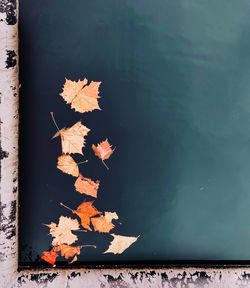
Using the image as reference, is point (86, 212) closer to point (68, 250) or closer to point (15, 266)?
point (68, 250)

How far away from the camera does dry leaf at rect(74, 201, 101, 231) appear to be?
137 cm

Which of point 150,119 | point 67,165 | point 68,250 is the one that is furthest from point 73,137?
point 68,250

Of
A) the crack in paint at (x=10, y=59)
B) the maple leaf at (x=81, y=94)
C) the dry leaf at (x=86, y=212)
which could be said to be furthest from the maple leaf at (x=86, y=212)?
the crack in paint at (x=10, y=59)

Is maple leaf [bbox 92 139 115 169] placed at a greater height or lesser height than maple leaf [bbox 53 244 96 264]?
greater

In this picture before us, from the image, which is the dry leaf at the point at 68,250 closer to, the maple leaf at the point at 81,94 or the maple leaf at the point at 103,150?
the maple leaf at the point at 103,150

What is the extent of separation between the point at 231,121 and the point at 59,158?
2.04 feet

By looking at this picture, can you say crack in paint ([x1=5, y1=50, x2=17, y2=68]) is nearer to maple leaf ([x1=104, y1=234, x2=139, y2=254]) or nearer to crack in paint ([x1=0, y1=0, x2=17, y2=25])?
crack in paint ([x1=0, y1=0, x2=17, y2=25])

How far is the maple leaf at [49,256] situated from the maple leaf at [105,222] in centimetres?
18

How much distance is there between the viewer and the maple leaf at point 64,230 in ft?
4.49

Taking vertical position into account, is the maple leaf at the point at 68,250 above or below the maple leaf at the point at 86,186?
below

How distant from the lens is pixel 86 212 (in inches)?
54.2

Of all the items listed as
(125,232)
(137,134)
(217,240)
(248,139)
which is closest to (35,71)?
(137,134)

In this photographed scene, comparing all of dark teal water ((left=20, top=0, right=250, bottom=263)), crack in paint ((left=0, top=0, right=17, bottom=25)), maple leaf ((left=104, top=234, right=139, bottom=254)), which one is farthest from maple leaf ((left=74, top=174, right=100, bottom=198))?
crack in paint ((left=0, top=0, right=17, bottom=25))

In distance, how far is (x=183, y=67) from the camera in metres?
1.31
